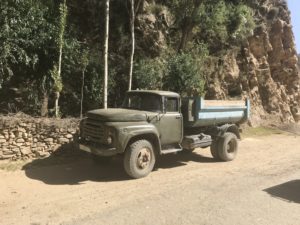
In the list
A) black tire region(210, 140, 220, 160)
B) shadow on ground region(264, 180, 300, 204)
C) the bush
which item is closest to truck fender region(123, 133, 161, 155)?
black tire region(210, 140, 220, 160)

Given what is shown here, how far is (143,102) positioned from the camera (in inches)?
386

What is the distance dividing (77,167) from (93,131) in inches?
62.3

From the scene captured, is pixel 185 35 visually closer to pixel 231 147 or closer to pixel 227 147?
pixel 231 147

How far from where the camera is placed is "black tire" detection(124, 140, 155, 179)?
8.59 meters

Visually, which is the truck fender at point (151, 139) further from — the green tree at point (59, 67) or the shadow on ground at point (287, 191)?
the green tree at point (59, 67)

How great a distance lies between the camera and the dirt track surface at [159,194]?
20.4 feet

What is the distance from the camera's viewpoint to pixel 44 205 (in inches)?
265

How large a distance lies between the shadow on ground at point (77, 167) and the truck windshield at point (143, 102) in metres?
1.50

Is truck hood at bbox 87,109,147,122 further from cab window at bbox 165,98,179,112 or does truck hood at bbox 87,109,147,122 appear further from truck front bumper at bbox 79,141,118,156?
cab window at bbox 165,98,179,112

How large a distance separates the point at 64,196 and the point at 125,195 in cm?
123

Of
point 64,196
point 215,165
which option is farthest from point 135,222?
point 215,165

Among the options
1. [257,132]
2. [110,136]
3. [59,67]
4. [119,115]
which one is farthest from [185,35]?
[110,136]

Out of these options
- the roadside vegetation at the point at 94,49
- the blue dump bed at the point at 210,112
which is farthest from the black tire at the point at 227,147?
the roadside vegetation at the point at 94,49

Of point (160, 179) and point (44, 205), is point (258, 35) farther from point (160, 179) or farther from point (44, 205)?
point (44, 205)
